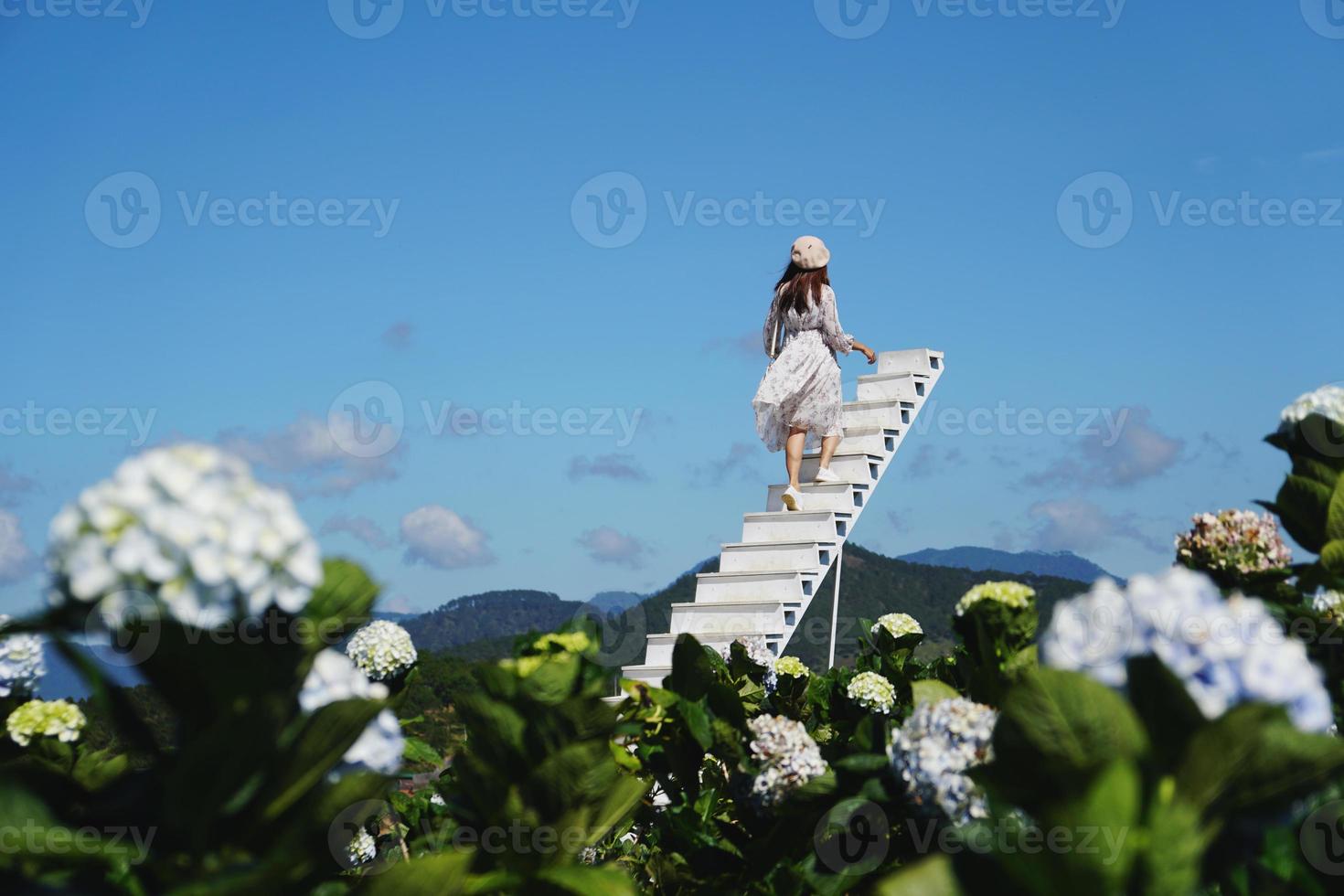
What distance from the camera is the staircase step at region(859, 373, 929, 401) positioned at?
9.98 m

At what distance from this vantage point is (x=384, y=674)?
107 inches

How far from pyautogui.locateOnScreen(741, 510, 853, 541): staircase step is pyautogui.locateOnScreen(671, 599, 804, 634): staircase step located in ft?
2.18

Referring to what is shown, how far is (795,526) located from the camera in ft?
29.3

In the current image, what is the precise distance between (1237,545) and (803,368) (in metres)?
7.01

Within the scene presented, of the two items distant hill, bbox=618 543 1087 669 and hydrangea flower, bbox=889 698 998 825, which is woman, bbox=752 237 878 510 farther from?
distant hill, bbox=618 543 1087 669

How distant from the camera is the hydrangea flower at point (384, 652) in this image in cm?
270

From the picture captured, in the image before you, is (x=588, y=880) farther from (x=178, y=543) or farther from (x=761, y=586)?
(x=761, y=586)

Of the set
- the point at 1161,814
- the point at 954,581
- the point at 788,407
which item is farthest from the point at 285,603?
the point at 954,581

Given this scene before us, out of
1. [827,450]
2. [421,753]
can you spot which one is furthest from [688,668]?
[827,450]

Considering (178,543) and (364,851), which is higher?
(178,543)

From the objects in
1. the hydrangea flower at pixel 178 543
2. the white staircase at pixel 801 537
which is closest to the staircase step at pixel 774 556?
the white staircase at pixel 801 537

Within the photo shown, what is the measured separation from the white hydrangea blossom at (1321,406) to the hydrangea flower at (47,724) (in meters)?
2.69

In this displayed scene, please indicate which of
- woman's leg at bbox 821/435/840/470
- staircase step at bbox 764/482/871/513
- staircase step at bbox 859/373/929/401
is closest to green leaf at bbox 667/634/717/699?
staircase step at bbox 764/482/871/513

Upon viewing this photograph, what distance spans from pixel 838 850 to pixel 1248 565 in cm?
99
